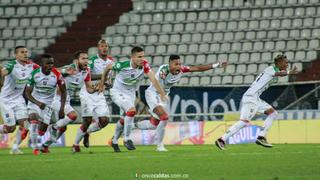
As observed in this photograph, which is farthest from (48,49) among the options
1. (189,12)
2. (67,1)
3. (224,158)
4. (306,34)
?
(224,158)

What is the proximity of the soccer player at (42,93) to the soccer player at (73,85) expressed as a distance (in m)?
0.62

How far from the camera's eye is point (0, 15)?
3891 cm

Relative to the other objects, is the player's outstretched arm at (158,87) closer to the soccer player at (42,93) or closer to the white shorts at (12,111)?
the soccer player at (42,93)

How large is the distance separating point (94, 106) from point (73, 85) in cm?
145

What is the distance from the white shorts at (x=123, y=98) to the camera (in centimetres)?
1884

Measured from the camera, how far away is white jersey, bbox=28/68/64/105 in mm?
18938

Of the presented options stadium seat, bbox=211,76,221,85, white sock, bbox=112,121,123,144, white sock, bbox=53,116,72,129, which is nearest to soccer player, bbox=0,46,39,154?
white sock, bbox=53,116,72,129

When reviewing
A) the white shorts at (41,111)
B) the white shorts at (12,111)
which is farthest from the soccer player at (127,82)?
the white shorts at (12,111)

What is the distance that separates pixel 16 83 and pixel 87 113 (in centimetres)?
184

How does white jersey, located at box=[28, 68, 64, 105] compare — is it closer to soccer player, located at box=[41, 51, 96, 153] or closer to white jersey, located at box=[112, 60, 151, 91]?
soccer player, located at box=[41, 51, 96, 153]

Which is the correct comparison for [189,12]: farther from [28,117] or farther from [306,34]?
[28,117]

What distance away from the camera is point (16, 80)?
19.2m

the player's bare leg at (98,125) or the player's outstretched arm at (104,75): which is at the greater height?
the player's outstretched arm at (104,75)

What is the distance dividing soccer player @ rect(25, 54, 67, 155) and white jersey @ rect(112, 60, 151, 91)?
126 cm
